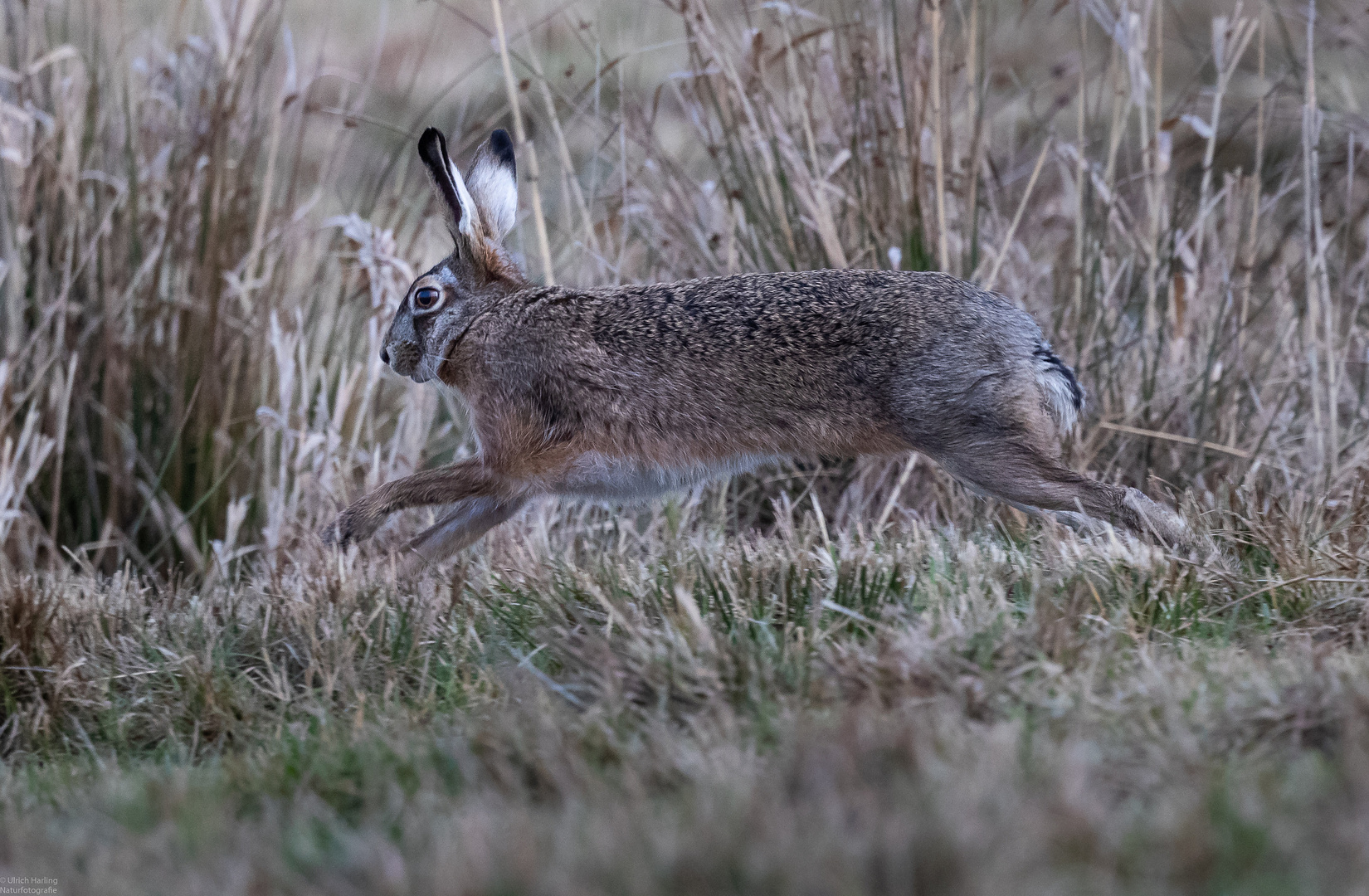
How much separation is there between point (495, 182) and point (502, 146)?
136mm

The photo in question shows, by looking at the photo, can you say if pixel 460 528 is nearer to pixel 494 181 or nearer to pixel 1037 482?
pixel 494 181

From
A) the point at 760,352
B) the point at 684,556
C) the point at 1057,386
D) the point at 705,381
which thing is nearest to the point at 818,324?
the point at 760,352

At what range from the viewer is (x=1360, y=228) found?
25.0 ft

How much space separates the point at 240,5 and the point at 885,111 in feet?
9.18

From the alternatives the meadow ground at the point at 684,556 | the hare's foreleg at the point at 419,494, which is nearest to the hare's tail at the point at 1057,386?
the meadow ground at the point at 684,556

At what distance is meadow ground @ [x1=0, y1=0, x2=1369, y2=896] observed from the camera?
1939mm

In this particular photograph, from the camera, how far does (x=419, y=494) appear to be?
4.68m

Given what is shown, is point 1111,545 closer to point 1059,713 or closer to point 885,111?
point 1059,713

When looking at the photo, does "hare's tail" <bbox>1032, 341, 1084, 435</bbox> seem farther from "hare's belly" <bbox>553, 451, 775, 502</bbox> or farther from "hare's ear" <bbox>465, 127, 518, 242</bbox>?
"hare's ear" <bbox>465, 127, 518, 242</bbox>

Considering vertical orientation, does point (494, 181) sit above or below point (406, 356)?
above

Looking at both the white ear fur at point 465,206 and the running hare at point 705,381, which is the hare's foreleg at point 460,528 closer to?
the running hare at point 705,381

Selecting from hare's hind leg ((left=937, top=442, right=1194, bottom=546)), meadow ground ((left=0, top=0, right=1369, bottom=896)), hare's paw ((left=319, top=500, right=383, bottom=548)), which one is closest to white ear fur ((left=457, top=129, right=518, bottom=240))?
meadow ground ((left=0, top=0, right=1369, bottom=896))

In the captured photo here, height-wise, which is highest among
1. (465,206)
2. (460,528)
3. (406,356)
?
(465,206)

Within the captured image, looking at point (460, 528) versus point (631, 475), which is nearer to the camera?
point (631, 475)
